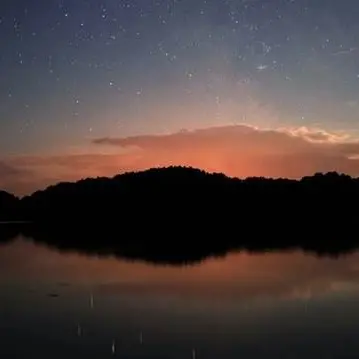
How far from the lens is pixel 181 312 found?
672 inches

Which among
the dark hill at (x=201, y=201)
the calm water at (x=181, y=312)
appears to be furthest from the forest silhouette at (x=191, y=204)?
the calm water at (x=181, y=312)

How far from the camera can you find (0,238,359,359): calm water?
13039 millimetres

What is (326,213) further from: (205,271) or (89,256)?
(205,271)

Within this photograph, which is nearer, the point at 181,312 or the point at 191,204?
the point at 181,312

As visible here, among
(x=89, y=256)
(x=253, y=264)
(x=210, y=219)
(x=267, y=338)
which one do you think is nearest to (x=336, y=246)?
(x=253, y=264)

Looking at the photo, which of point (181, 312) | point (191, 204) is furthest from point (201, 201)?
point (181, 312)

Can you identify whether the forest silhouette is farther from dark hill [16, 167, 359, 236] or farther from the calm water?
the calm water

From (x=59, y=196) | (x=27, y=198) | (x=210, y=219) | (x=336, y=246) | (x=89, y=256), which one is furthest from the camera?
(x=27, y=198)

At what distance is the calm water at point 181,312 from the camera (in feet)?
42.8

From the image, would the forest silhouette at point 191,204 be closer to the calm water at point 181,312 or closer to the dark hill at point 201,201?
the dark hill at point 201,201

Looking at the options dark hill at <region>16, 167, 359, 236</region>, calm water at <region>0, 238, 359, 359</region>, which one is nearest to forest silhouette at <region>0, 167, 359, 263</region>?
dark hill at <region>16, 167, 359, 236</region>

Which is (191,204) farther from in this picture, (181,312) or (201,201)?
(181,312)

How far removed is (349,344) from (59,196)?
12901 centimetres

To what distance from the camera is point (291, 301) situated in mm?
18750
